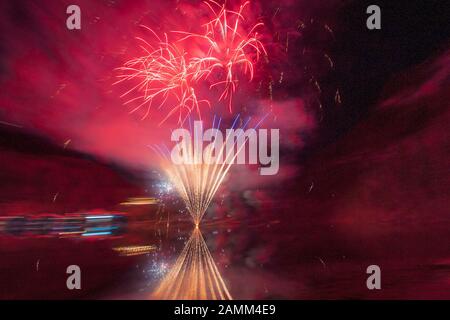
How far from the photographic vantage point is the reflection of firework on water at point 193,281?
4.11 meters

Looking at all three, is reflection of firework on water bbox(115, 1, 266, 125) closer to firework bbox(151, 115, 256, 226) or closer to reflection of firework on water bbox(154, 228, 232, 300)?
firework bbox(151, 115, 256, 226)

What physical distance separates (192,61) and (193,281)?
2.80 m

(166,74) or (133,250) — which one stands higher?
(166,74)

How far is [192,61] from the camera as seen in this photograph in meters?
5.71

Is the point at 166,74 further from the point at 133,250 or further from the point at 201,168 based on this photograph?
the point at 133,250

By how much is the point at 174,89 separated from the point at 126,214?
2.02 metres

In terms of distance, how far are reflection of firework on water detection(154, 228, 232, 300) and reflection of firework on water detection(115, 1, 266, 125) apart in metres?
1.82

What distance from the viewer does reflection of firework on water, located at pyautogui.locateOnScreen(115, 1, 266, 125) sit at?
560cm

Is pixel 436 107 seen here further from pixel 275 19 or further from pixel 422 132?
pixel 275 19

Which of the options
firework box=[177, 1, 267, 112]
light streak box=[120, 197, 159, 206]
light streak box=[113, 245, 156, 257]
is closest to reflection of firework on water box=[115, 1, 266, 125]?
firework box=[177, 1, 267, 112]

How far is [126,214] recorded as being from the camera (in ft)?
21.3

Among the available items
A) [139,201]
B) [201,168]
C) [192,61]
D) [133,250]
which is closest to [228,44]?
[192,61]

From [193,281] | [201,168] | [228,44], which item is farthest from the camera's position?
[201,168]
